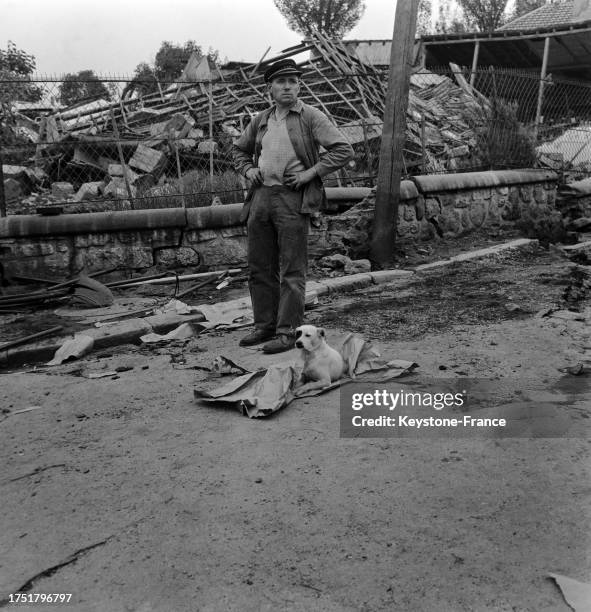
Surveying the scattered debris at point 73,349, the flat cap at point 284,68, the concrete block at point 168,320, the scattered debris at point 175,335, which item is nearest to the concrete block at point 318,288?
the concrete block at point 168,320

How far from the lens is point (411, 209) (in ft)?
30.5

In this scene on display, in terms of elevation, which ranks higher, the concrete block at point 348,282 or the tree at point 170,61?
the tree at point 170,61

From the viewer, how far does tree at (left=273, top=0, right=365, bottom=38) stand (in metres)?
38.6

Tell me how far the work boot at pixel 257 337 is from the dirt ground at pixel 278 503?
2.38 feet

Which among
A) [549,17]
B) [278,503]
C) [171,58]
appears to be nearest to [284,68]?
[278,503]

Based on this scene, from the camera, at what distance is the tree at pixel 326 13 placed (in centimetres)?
3859

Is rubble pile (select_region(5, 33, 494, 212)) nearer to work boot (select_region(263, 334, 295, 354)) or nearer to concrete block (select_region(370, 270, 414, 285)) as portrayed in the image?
concrete block (select_region(370, 270, 414, 285))

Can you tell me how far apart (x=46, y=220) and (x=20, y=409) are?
12.7ft

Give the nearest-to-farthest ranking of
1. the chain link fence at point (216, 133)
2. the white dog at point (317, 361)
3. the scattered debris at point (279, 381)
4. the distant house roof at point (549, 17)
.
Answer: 1. the scattered debris at point (279, 381)
2. the white dog at point (317, 361)
3. the chain link fence at point (216, 133)
4. the distant house roof at point (549, 17)

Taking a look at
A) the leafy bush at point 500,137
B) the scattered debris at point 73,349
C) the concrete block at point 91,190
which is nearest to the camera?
the scattered debris at point 73,349

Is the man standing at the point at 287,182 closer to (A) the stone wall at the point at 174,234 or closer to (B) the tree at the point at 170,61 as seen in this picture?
(A) the stone wall at the point at 174,234

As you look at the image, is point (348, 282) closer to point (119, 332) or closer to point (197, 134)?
point (119, 332)

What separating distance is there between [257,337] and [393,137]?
4055 millimetres

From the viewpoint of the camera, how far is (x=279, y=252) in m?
5.09
